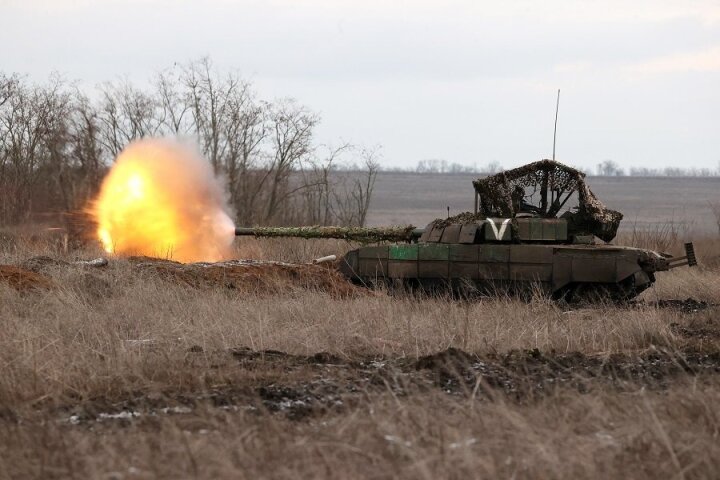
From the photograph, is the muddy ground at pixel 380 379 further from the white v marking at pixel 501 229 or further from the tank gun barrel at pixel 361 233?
the tank gun barrel at pixel 361 233

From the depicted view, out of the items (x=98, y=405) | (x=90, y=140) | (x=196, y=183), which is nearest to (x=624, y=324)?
(x=98, y=405)

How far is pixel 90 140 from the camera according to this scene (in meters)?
30.8

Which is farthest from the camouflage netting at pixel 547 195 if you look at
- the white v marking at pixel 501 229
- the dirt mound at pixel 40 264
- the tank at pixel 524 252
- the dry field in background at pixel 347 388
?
the dirt mound at pixel 40 264

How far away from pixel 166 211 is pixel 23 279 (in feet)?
22.2

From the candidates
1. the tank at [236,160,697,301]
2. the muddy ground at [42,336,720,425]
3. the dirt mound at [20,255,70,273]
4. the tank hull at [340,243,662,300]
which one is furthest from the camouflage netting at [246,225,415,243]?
the muddy ground at [42,336,720,425]

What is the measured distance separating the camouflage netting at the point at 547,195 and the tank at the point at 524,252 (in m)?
0.02

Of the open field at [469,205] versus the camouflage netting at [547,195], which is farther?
the open field at [469,205]

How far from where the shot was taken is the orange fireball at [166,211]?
21.2 m

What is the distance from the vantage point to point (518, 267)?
611 inches

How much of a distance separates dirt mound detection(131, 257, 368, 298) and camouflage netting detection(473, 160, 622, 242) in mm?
2596

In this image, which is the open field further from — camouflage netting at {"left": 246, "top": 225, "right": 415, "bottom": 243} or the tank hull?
the tank hull

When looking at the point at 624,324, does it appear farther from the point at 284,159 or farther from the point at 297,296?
the point at 284,159

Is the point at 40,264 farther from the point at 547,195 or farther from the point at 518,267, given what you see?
the point at 547,195

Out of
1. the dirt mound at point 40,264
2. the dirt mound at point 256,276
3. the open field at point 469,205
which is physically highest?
the dirt mound at point 40,264
